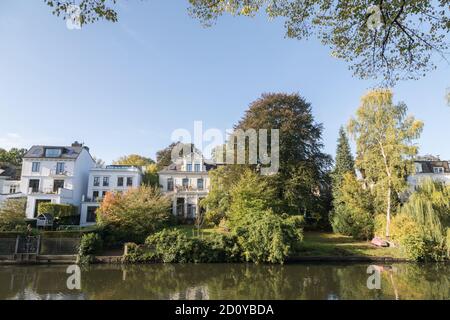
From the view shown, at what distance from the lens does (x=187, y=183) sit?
35500mm

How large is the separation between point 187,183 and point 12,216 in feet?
57.7

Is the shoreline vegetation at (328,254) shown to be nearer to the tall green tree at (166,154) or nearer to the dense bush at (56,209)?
the dense bush at (56,209)

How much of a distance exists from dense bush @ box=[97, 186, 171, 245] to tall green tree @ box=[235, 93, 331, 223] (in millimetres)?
11535

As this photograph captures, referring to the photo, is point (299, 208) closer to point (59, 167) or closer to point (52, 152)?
point (59, 167)

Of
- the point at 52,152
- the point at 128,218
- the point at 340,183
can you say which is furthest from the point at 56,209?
the point at 340,183

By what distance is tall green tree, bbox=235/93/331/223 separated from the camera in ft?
89.8

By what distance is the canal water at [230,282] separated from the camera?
39.4ft

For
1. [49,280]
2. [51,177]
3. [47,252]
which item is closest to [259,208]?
[49,280]

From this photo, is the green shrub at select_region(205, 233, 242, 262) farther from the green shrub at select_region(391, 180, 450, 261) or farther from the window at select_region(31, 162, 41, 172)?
the window at select_region(31, 162, 41, 172)

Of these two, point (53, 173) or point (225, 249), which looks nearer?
point (225, 249)

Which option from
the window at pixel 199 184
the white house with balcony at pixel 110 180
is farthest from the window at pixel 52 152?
the window at pixel 199 184
